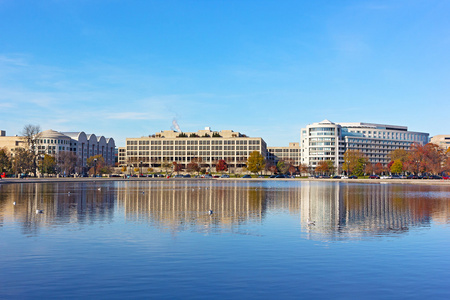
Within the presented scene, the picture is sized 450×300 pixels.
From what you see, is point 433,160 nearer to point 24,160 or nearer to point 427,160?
point 427,160

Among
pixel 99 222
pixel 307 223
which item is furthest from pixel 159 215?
pixel 307 223

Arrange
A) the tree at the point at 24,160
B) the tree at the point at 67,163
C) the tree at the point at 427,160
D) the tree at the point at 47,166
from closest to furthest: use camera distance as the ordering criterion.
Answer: the tree at the point at 24,160
the tree at the point at 427,160
the tree at the point at 47,166
the tree at the point at 67,163

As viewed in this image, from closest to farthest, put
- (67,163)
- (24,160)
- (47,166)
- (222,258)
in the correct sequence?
(222,258) < (24,160) < (47,166) < (67,163)

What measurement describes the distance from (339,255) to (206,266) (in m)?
6.59

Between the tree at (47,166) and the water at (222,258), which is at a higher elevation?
the tree at (47,166)

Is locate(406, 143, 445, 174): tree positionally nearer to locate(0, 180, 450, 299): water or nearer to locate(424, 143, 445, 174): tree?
locate(424, 143, 445, 174): tree

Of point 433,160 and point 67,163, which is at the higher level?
point 433,160

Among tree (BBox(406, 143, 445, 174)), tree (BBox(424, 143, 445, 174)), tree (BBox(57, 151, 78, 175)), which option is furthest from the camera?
tree (BBox(57, 151, 78, 175))

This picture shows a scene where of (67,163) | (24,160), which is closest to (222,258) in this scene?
(24,160)

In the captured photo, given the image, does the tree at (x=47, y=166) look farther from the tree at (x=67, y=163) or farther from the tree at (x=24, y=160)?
the tree at (x=24, y=160)

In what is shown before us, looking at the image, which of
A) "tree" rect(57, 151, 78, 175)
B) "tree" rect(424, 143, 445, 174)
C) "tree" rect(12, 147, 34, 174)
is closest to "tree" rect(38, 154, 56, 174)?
"tree" rect(57, 151, 78, 175)

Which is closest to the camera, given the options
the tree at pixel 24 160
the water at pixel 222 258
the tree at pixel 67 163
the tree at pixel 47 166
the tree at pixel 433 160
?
the water at pixel 222 258

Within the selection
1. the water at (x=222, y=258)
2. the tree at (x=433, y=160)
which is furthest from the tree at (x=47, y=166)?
the water at (x=222, y=258)

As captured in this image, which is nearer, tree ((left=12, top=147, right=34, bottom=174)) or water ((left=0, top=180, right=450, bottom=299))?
water ((left=0, top=180, right=450, bottom=299))
